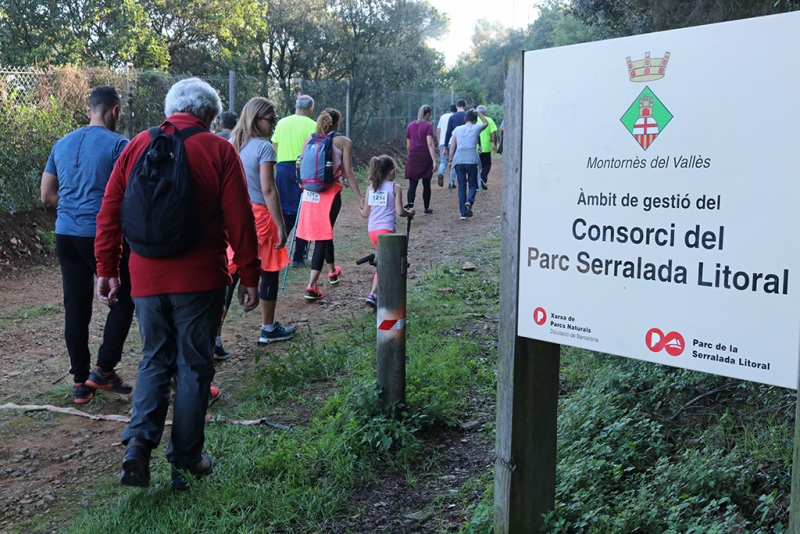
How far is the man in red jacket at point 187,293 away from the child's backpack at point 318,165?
3788mm

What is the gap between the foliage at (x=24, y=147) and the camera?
9.89 metres

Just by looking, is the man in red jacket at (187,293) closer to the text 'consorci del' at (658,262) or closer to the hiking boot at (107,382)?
the hiking boot at (107,382)

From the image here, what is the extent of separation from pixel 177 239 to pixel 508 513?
6.51 feet

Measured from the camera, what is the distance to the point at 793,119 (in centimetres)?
200

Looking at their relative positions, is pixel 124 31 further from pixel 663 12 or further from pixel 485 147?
pixel 663 12

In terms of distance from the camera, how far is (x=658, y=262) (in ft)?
7.55

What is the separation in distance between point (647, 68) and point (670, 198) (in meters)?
0.41

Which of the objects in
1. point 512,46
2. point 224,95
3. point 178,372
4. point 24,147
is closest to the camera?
point 178,372

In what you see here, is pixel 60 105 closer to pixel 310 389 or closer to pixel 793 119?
pixel 310 389

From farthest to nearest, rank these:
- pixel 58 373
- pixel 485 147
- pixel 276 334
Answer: pixel 485 147, pixel 276 334, pixel 58 373

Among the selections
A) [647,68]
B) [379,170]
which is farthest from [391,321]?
[379,170]

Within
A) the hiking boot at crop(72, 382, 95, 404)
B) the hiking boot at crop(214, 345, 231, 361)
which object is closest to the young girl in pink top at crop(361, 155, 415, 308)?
the hiking boot at crop(214, 345, 231, 361)

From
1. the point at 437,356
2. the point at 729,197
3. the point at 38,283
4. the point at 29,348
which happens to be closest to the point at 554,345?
the point at 729,197

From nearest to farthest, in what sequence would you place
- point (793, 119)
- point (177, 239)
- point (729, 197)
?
point (793, 119) < point (729, 197) < point (177, 239)
